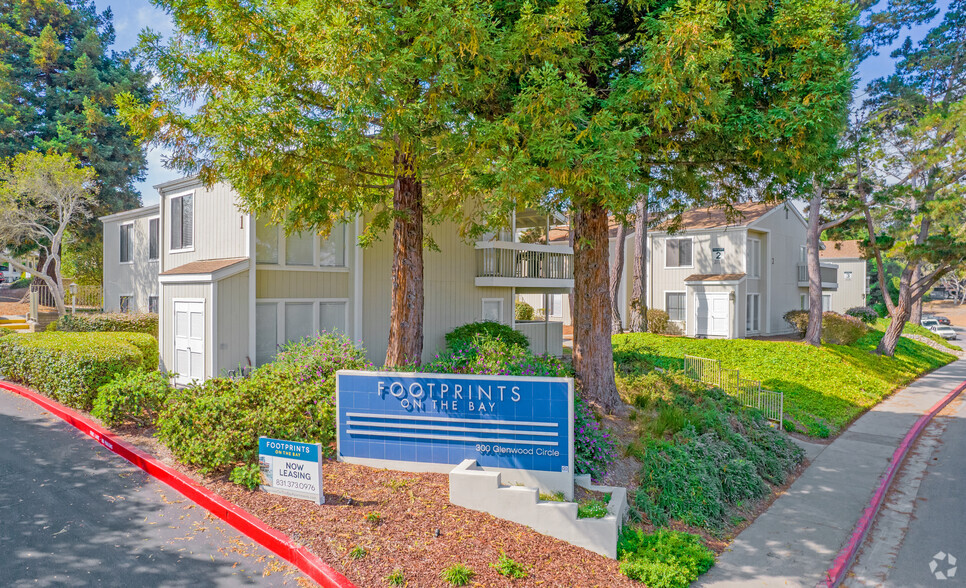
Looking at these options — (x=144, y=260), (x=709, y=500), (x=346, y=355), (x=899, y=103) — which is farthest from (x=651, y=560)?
(x=899, y=103)

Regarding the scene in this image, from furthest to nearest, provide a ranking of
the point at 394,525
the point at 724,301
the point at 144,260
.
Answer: the point at 724,301 → the point at 144,260 → the point at 394,525

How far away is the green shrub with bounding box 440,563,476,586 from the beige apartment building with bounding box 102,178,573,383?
7.05m

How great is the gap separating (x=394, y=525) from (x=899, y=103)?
976 inches

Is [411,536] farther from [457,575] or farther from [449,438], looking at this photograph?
[449,438]

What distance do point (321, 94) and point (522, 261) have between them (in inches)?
401

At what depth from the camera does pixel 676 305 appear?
28078mm

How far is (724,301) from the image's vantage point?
2577cm

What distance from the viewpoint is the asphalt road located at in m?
5.27

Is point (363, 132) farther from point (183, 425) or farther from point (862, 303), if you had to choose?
point (862, 303)

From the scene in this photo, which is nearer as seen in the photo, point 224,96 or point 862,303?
point 224,96

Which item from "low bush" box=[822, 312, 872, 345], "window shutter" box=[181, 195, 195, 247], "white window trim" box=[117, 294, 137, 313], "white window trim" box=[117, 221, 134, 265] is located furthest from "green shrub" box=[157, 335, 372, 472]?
"low bush" box=[822, 312, 872, 345]

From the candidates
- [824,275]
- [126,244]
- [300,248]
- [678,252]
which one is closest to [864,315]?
[824,275]

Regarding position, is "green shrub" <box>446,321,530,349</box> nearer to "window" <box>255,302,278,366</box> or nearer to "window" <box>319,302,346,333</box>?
"window" <box>319,302,346,333</box>

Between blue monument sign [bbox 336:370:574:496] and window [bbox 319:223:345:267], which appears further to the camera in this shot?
window [bbox 319:223:345:267]
